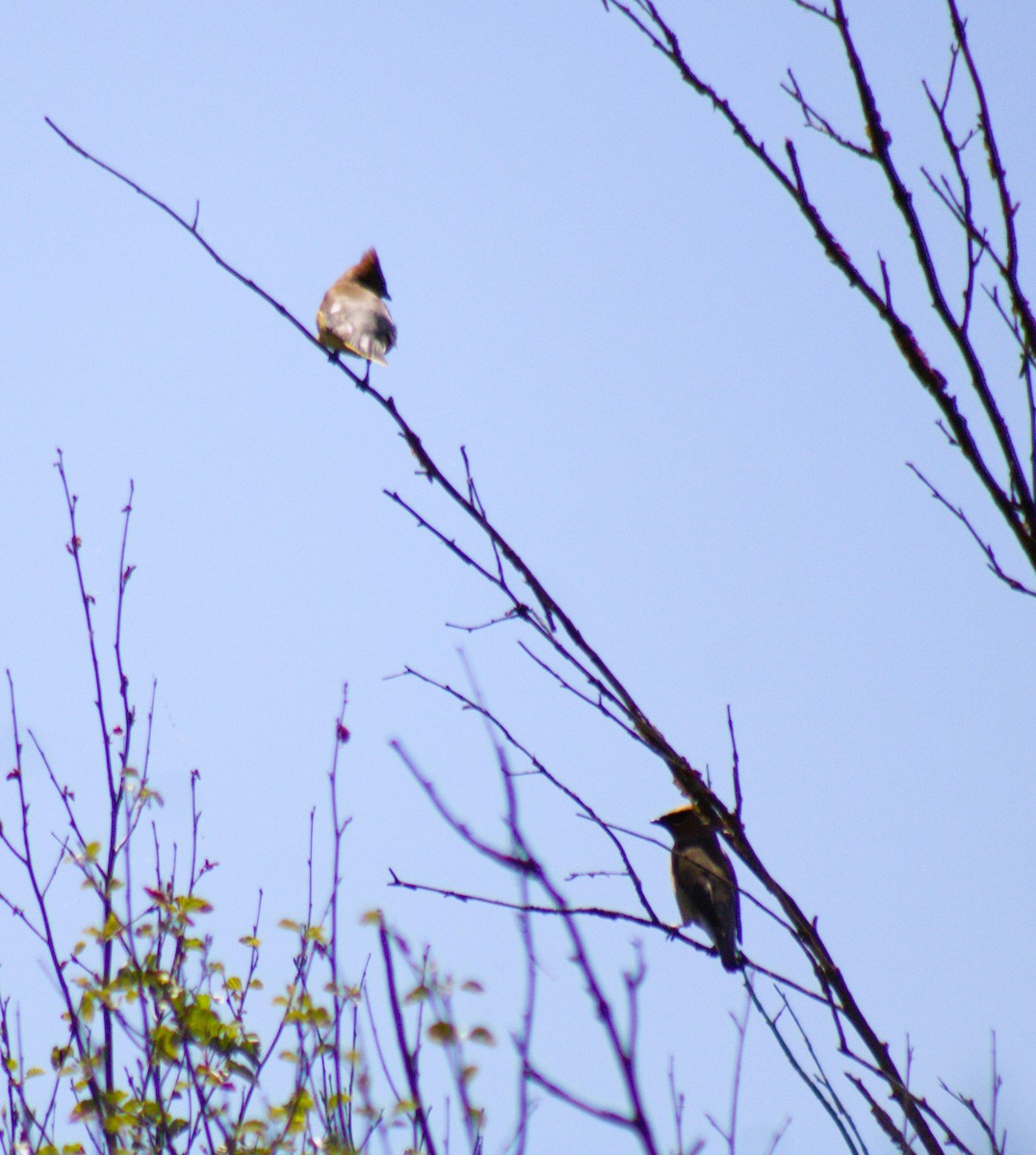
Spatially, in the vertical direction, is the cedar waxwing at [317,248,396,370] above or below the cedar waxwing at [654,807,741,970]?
above

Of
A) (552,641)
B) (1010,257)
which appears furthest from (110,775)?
(1010,257)

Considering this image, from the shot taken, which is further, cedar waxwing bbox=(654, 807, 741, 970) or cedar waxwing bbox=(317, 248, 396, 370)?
cedar waxwing bbox=(317, 248, 396, 370)

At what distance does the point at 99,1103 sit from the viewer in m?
3.65

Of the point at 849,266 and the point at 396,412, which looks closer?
the point at 849,266

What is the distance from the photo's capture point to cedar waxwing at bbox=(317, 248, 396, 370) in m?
7.75

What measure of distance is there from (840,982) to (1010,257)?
3.12ft

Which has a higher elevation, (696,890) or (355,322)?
(355,322)

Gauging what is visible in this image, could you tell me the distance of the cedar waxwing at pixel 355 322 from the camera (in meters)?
7.75

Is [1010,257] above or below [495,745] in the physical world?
above

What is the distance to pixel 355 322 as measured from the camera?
26.0ft

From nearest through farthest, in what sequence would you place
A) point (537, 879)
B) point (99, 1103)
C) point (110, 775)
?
point (537, 879)
point (99, 1103)
point (110, 775)

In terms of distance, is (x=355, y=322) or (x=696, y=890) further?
(x=355, y=322)

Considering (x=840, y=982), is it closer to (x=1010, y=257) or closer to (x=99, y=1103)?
(x=1010, y=257)

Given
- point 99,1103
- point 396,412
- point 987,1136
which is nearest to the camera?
point 987,1136
